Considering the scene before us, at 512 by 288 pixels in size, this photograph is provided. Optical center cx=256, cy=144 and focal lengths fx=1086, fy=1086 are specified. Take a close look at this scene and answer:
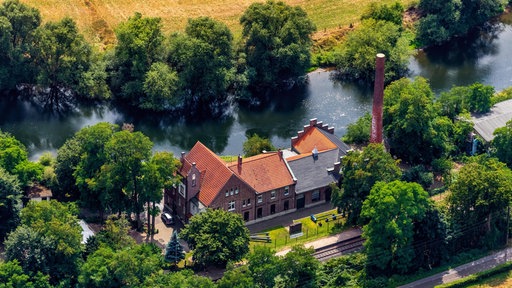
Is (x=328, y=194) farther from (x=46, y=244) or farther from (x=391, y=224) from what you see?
(x=46, y=244)

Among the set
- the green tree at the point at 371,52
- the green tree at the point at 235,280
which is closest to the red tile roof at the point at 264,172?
the green tree at the point at 235,280

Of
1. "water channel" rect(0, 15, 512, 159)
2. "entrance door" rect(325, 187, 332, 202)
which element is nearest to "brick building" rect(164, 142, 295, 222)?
"entrance door" rect(325, 187, 332, 202)

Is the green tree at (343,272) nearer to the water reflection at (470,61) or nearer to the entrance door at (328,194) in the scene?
the entrance door at (328,194)

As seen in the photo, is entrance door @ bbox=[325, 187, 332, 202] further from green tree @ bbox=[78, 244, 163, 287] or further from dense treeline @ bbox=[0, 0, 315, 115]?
dense treeline @ bbox=[0, 0, 315, 115]

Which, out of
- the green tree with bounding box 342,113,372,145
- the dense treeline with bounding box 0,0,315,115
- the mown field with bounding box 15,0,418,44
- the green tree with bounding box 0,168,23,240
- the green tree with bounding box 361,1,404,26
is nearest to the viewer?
the green tree with bounding box 0,168,23,240

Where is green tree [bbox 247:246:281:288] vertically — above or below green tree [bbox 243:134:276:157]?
below

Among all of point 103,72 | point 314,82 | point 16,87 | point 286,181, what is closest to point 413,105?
point 286,181
